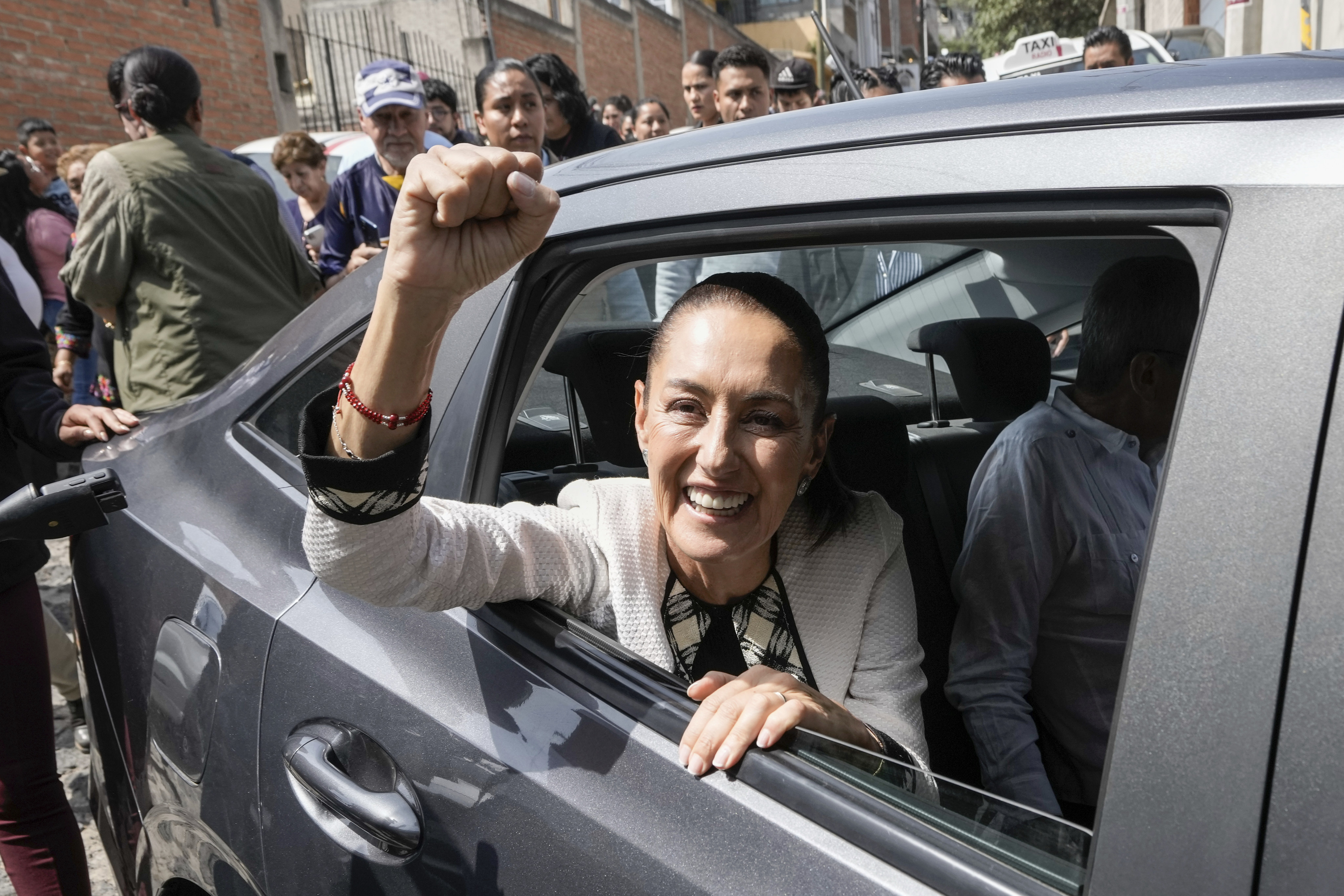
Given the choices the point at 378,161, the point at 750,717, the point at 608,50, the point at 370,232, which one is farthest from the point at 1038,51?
the point at 608,50

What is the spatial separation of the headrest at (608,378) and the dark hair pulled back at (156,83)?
2.07m

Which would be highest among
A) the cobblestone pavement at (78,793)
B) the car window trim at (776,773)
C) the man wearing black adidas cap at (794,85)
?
the man wearing black adidas cap at (794,85)

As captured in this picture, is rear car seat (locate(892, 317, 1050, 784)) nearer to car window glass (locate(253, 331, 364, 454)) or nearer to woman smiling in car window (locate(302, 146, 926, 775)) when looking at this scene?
woman smiling in car window (locate(302, 146, 926, 775))

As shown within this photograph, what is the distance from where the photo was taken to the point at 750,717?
106 cm

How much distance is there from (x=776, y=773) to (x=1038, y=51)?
33.5 ft

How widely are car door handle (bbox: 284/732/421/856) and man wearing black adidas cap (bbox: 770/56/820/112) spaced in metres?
5.04

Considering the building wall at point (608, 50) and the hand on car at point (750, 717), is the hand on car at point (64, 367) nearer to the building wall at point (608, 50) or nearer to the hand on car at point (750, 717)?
the hand on car at point (750, 717)

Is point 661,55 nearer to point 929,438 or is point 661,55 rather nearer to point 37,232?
point 37,232

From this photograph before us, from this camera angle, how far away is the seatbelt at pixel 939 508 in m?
1.88

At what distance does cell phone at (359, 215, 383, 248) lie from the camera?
4121mm

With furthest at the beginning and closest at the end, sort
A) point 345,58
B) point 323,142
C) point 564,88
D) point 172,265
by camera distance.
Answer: point 345,58 → point 323,142 → point 564,88 → point 172,265

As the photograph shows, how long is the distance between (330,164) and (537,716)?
7124mm

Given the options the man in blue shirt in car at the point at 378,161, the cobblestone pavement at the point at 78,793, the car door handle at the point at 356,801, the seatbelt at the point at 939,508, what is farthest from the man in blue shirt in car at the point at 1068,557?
the man in blue shirt in car at the point at 378,161

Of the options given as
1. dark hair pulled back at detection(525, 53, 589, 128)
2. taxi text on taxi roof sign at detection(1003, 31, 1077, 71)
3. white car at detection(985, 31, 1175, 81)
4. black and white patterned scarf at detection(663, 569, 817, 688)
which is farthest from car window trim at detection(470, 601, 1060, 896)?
taxi text on taxi roof sign at detection(1003, 31, 1077, 71)
